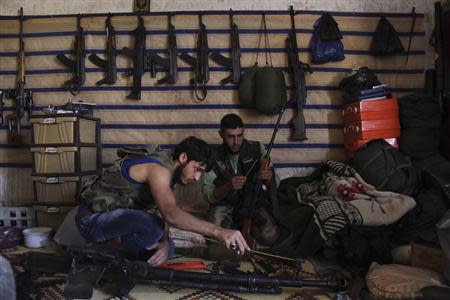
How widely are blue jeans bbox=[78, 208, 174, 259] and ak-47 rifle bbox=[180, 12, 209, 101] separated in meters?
1.70

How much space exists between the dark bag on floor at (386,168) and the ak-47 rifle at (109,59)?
2.36 m

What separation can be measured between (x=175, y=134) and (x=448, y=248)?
2457 millimetres

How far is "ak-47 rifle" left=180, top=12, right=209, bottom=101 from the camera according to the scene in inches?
141

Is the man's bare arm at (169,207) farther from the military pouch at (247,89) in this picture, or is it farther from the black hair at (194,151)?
the military pouch at (247,89)

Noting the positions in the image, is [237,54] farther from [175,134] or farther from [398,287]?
[398,287]

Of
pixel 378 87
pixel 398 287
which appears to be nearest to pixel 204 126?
pixel 378 87

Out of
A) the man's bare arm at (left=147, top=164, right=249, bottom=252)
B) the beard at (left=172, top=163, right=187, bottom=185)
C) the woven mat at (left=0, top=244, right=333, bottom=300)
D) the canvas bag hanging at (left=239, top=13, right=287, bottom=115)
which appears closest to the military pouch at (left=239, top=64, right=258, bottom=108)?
the canvas bag hanging at (left=239, top=13, right=287, bottom=115)

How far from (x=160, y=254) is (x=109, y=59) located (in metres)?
2.14

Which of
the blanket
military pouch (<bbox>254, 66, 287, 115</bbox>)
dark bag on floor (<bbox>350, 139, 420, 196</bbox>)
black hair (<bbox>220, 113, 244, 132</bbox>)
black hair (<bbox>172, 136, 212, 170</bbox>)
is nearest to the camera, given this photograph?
black hair (<bbox>172, 136, 212, 170</bbox>)

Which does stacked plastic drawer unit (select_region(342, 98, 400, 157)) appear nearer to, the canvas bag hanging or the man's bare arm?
the canvas bag hanging

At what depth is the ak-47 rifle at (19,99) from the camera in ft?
12.1

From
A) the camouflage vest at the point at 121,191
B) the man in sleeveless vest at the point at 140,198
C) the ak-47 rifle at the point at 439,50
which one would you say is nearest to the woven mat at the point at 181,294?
the man in sleeveless vest at the point at 140,198

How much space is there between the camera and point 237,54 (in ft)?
11.7

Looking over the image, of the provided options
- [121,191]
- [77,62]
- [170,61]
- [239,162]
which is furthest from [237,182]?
[77,62]
